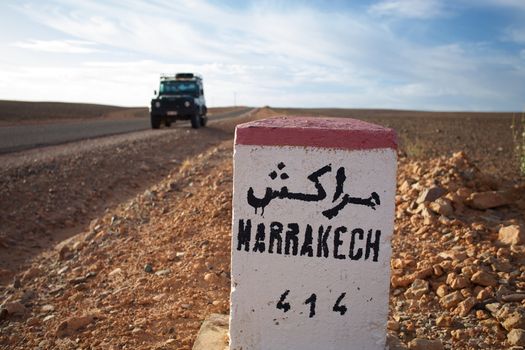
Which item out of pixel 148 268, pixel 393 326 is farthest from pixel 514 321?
pixel 148 268

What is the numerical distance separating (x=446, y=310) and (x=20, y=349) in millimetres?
2862

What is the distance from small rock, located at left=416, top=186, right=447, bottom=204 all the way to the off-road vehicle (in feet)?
45.1

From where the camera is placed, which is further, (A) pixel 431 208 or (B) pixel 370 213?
(A) pixel 431 208

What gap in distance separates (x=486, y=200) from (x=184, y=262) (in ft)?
10.1

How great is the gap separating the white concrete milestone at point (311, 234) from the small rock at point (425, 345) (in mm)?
417

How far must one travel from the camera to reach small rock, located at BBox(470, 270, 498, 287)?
291cm

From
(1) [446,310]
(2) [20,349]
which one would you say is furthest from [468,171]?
(2) [20,349]

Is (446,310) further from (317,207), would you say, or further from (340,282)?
(317,207)

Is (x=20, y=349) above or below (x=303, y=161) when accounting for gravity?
below

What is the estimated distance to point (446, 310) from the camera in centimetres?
283

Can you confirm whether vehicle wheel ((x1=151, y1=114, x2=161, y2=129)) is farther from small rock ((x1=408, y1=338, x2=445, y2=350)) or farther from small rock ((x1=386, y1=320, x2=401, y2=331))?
small rock ((x1=408, y1=338, x2=445, y2=350))

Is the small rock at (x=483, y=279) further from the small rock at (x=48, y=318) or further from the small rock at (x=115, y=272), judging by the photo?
the small rock at (x=48, y=318)

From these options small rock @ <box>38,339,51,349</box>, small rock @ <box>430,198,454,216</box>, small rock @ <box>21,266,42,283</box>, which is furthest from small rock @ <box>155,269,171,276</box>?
small rock @ <box>430,198,454,216</box>

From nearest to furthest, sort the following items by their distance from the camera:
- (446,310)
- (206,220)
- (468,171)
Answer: (446,310) < (206,220) < (468,171)
